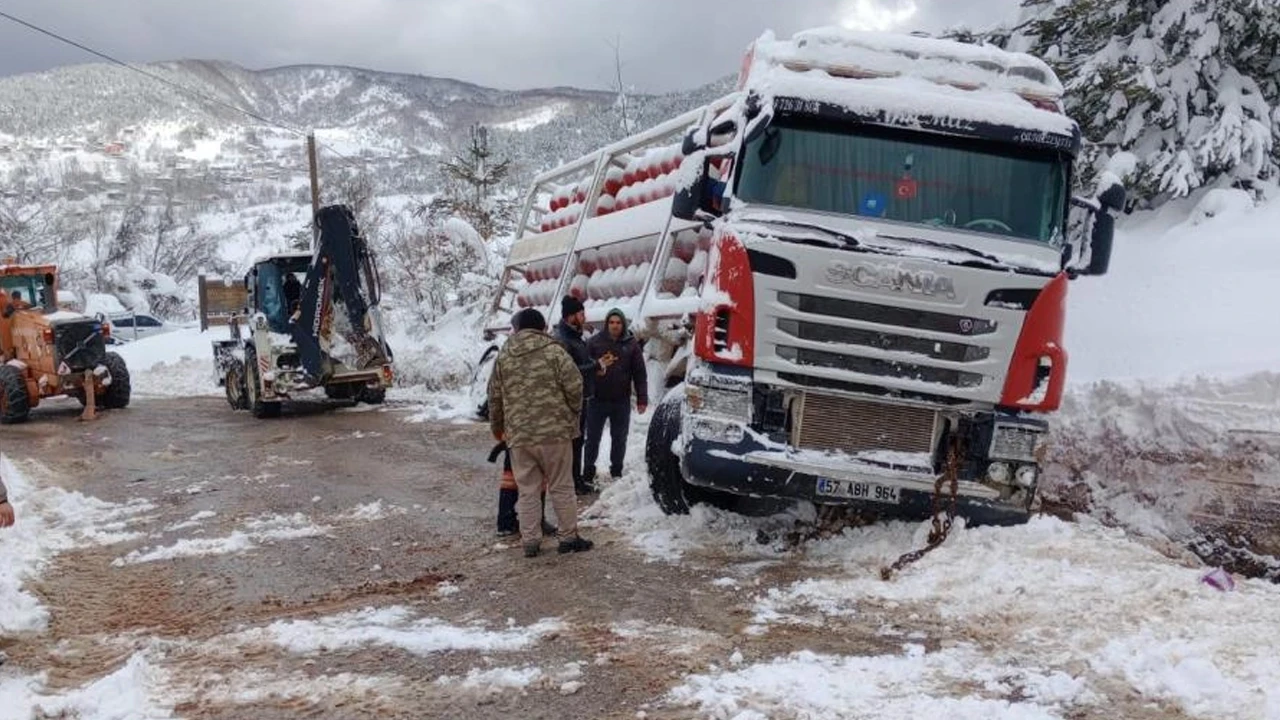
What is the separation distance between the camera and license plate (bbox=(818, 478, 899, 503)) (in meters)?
5.82

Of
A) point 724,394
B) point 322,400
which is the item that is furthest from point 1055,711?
point 322,400

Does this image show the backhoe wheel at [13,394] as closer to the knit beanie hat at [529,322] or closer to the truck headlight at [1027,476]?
the knit beanie hat at [529,322]

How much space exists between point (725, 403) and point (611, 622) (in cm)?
159

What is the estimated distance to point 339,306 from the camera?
15.2 m

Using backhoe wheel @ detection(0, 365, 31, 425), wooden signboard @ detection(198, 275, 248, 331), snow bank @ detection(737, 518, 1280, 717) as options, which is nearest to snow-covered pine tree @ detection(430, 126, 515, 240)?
wooden signboard @ detection(198, 275, 248, 331)

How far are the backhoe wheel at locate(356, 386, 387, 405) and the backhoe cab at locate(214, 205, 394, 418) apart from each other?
0.08 ft

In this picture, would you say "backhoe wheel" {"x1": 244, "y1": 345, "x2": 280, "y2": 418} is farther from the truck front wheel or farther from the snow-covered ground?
the truck front wheel

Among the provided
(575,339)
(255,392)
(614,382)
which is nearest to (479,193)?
(255,392)

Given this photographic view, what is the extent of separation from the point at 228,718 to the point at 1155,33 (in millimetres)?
12621

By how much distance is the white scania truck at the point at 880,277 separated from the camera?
Result: 18.9 feet

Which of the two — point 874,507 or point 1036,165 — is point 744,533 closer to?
point 874,507

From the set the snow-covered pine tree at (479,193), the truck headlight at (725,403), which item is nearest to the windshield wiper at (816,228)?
the truck headlight at (725,403)

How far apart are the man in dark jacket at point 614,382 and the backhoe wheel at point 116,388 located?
12.2 metres

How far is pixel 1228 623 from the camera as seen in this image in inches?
180
